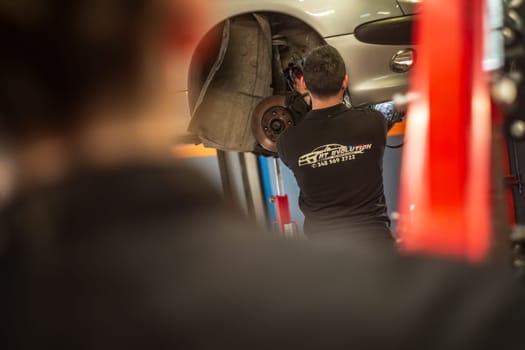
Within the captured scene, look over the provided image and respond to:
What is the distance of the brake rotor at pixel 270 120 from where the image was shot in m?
2.24

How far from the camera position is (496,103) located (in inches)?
21.2

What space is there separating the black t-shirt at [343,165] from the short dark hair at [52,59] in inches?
51.4

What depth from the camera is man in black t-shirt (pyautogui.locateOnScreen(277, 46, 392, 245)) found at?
1650 mm

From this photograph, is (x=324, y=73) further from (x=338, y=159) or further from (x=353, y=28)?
(x=353, y=28)

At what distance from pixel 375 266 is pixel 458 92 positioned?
19cm

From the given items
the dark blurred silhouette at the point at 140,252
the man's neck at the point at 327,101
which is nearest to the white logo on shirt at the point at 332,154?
the man's neck at the point at 327,101

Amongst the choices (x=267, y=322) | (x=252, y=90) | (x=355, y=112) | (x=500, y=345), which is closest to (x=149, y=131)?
(x=267, y=322)

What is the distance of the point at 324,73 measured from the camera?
5.51ft

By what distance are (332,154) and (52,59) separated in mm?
1321

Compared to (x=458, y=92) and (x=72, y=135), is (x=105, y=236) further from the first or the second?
(x=458, y=92)

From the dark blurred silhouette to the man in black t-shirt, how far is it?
4.19 feet

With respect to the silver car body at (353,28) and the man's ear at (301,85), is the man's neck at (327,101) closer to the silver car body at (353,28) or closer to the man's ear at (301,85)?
the silver car body at (353,28)

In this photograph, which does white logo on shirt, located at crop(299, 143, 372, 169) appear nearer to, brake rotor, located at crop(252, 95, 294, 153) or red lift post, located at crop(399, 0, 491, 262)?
brake rotor, located at crop(252, 95, 294, 153)

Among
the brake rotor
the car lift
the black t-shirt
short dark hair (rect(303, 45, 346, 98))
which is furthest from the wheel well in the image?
the car lift
